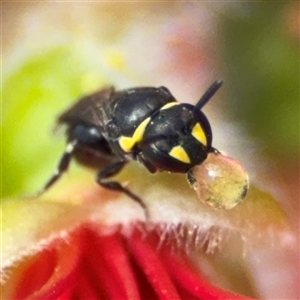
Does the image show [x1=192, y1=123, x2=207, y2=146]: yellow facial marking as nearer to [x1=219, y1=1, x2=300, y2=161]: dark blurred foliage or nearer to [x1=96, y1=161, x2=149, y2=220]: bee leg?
[x1=96, y1=161, x2=149, y2=220]: bee leg

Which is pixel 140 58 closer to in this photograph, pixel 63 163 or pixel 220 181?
pixel 63 163

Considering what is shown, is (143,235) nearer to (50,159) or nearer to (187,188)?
(187,188)

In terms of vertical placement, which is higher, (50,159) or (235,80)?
(235,80)

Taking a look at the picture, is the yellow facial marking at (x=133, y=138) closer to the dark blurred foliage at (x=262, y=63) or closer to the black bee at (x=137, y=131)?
the black bee at (x=137, y=131)

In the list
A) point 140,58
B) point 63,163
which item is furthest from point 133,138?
point 140,58

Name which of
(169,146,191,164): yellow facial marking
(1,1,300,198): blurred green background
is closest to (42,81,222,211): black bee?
(169,146,191,164): yellow facial marking

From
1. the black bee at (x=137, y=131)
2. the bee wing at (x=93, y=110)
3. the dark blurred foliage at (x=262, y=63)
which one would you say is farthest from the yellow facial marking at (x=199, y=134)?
the dark blurred foliage at (x=262, y=63)

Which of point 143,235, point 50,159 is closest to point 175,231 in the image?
point 143,235
